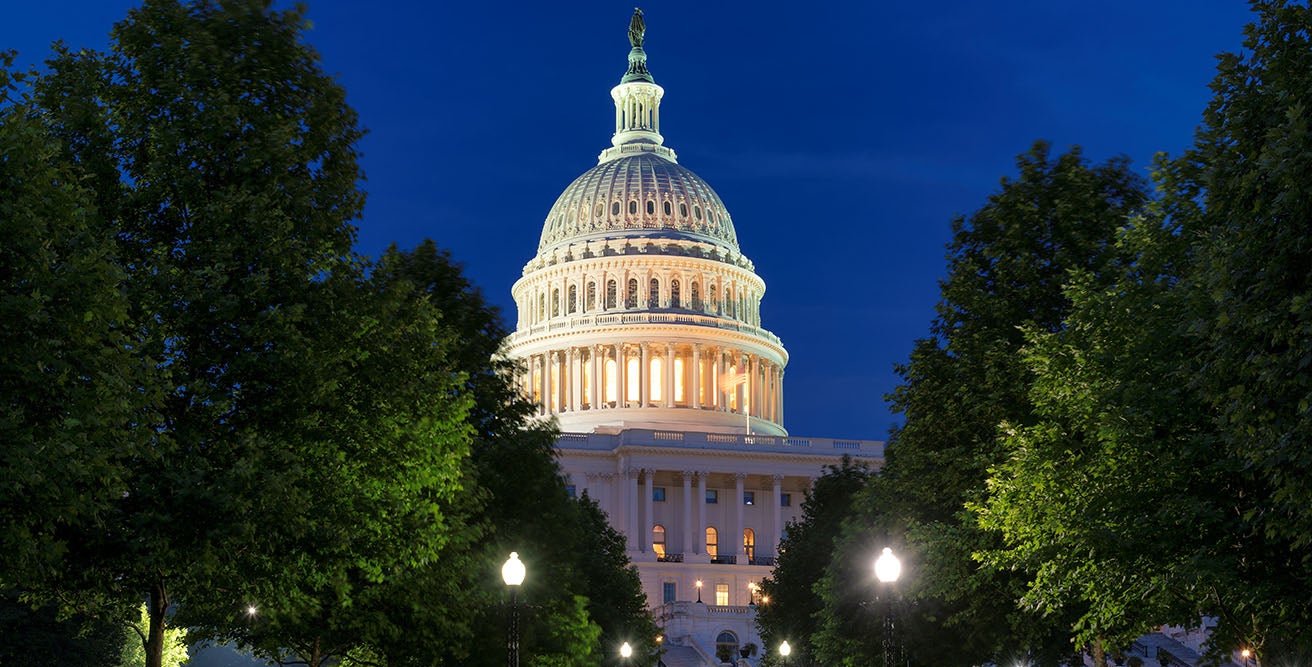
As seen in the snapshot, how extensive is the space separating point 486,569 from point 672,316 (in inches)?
5139

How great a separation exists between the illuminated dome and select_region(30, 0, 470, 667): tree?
465ft

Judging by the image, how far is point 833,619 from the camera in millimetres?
58469

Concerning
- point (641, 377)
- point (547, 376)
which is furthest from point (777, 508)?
point (547, 376)

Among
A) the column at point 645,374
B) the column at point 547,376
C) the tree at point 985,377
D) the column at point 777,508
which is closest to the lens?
the tree at point 985,377

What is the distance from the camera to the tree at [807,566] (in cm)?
7619

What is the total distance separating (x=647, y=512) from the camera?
150250 mm

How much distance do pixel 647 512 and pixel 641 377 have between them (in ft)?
70.9

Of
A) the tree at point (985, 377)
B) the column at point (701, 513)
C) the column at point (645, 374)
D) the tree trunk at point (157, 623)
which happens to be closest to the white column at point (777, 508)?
the column at point (701, 513)

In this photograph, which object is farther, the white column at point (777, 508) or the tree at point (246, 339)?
the white column at point (777, 508)

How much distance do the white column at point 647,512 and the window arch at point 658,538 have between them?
7.44 ft

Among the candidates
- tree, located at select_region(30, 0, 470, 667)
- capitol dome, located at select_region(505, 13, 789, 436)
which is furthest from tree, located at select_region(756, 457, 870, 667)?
capitol dome, located at select_region(505, 13, 789, 436)

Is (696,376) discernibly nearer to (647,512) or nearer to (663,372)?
(663,372)

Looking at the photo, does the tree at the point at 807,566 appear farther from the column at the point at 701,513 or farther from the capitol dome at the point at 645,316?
the capitol dome at the point at 645,316

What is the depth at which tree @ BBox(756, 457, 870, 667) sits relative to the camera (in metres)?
76.2
